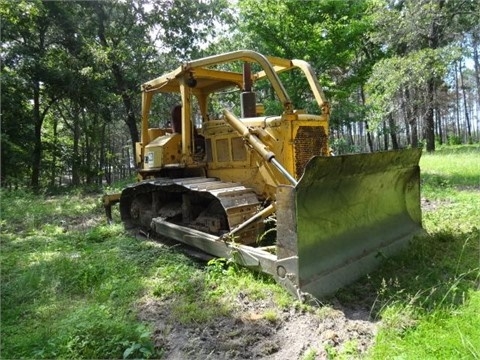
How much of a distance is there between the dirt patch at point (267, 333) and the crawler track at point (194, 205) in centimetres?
131

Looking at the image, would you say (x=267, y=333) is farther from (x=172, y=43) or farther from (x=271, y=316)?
(x=172, y=43)

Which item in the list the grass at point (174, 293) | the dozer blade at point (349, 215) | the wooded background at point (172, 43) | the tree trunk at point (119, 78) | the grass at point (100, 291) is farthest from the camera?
the tree trunk at point (119, 78)

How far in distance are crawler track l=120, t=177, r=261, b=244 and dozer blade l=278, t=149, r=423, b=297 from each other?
98cm

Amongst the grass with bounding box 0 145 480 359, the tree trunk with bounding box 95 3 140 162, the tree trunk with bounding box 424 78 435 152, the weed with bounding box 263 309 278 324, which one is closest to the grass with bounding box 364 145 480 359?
the grass with bounding box 0 145 480 359

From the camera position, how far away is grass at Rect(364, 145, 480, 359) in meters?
2.61

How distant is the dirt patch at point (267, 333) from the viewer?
2859 mm

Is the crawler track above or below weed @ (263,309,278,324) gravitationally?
above

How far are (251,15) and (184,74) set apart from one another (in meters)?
8.34

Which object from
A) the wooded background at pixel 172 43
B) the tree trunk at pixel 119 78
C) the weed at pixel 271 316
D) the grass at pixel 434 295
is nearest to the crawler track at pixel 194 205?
the weed at pixel 271 316

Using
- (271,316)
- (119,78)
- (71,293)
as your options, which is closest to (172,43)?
(119,78)

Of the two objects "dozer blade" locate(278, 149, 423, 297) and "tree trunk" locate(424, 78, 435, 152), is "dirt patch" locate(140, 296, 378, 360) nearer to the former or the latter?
"dozer blade" locate(278, 149, 423, 297)

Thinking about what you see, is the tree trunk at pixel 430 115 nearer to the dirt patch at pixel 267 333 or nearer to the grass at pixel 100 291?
the grass at pixel 100 291

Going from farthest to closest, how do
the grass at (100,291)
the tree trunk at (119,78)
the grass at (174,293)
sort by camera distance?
the tree trunk at (119,78)
the grass at (100,291)
the grass at (174,293)

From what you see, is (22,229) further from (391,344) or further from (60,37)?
(60,37)
